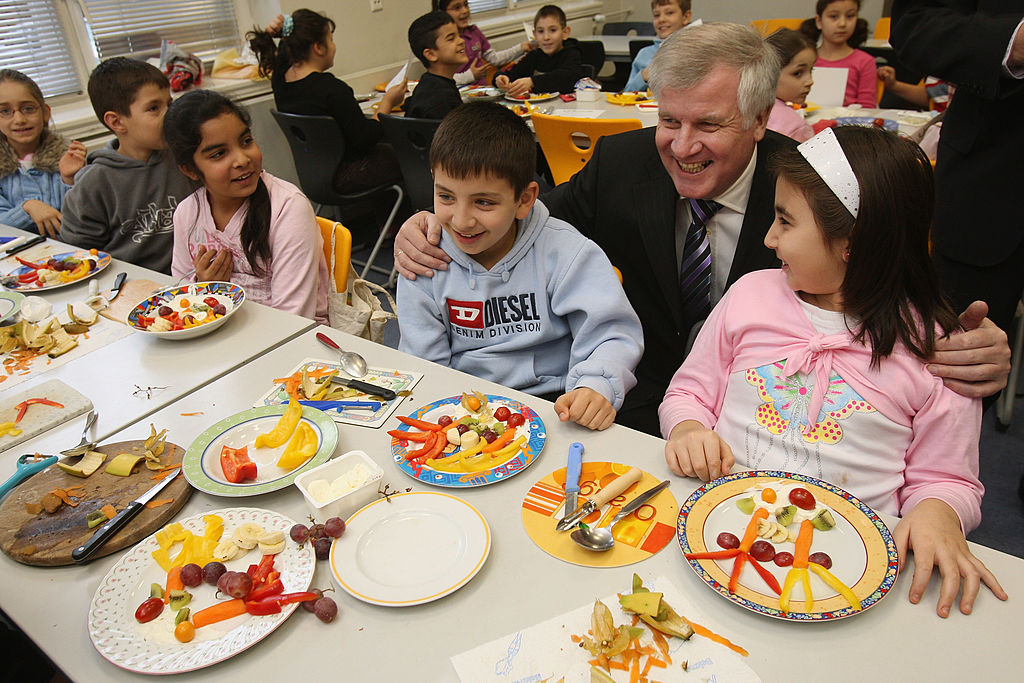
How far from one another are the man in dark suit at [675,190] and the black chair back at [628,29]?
575cm

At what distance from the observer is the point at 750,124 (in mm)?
1674

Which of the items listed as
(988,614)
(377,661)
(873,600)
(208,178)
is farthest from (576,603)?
(208,178)

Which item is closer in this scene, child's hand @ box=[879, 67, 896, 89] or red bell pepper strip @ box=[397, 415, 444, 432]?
red bell pepper strip @ box=[397, 415, 444, 432]

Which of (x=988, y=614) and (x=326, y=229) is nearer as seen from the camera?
(x=988, y=614)

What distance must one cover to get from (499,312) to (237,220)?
101 centimetres

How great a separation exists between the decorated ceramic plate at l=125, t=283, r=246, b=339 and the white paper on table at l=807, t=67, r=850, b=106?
10.3 ft

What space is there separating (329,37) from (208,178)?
215cm

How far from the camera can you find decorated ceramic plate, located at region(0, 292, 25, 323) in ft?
6.00

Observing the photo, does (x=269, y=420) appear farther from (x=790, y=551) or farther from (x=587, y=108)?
(x=587, y=108)

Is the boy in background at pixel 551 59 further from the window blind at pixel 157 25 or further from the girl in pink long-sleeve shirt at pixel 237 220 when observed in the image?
the girl in pink long-sleeve shirt at pixel 237 220

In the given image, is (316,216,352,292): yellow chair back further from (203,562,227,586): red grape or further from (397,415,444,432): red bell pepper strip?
(203,562,227,586): red grape

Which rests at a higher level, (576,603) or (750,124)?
(750,124)

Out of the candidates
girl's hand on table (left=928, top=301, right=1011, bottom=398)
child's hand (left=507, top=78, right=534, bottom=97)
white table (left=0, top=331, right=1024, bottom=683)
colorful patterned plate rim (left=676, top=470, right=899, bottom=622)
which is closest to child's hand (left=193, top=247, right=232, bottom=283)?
white table (left=0, top=331, right=1024, bottom=683)

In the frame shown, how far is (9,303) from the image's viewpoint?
6.25 feet
